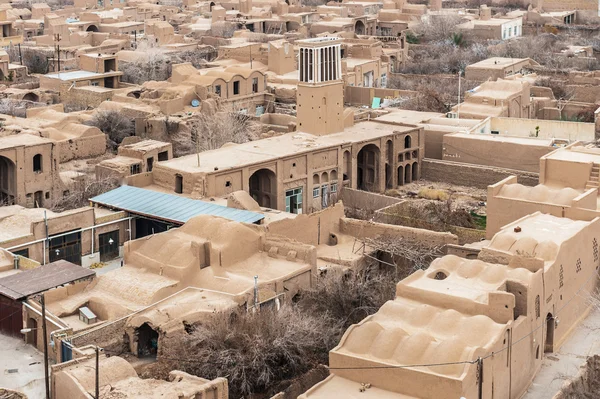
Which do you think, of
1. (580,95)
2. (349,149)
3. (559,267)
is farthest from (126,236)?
(580,95)

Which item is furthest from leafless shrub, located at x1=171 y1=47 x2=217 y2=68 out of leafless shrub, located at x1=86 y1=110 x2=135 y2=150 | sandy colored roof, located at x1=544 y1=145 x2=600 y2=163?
sandy colored roof, located at x1=544 y1=145 x2=600 y2=163

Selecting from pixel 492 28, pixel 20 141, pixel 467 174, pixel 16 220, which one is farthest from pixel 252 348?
pixel 492 28

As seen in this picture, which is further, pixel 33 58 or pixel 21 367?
pixel 33 58

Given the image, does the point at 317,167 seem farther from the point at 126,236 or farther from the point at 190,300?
the point at 190,300

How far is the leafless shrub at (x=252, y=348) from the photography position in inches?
976

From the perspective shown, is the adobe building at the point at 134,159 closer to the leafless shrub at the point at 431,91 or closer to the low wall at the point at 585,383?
the leafless shrub at the point at 431,91

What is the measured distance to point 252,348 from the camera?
25.1m

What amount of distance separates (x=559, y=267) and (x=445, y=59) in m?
47.7

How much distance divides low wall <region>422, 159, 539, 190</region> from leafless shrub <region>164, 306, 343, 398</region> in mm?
18235

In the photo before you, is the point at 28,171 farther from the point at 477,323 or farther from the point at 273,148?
the point at 477,323

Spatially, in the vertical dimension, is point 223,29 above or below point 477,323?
above

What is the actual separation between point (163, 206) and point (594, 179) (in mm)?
13324

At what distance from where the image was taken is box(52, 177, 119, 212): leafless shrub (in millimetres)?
37844

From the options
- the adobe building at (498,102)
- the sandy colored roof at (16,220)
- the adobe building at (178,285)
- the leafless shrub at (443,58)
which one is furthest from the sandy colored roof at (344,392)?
the leafless shrub at (443,58)
